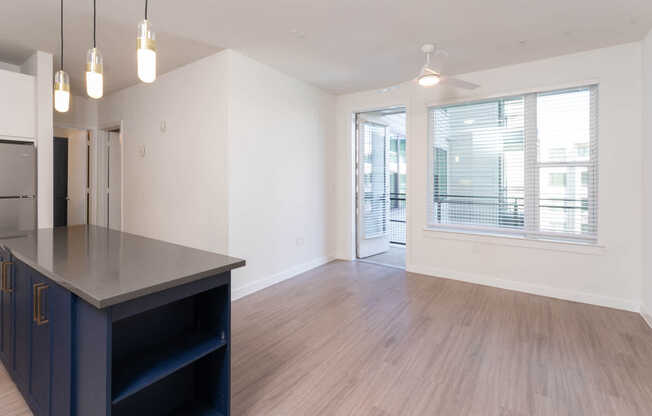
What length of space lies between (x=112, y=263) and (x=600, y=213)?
4403mm

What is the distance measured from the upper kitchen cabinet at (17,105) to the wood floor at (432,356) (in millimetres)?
2564

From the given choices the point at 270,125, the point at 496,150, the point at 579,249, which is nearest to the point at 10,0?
the point at 270,125

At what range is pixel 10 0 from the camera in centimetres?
262

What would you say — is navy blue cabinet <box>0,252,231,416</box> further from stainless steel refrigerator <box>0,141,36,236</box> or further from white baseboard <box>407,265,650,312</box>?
white baseboard <box>407,265,650,312</box>

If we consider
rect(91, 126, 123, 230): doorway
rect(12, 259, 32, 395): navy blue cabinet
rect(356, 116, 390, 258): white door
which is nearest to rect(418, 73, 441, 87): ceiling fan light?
rect(356, 116, 390, 258): white door

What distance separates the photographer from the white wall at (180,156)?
3.67 m

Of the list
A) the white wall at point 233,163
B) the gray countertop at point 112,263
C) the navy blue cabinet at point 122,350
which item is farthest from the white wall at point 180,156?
the navy blue cabinet at point 122,350

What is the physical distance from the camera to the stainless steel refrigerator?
342 centimetres

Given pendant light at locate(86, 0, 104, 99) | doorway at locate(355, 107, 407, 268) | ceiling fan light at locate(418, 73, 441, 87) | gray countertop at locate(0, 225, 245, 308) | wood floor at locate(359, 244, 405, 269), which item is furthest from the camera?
doorway at locate(355, 107, 407, 268)

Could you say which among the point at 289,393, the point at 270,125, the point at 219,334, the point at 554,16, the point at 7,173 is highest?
the point at 554,16

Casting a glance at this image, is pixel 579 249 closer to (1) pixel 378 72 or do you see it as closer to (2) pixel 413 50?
(2) pixel 413 50

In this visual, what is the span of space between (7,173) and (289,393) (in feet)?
12.3

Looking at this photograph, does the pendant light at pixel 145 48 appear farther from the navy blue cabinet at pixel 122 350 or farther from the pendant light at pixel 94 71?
the navy blue cabinet at pixel 122 350

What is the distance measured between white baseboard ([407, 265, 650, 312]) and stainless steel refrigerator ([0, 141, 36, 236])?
4722 mm
